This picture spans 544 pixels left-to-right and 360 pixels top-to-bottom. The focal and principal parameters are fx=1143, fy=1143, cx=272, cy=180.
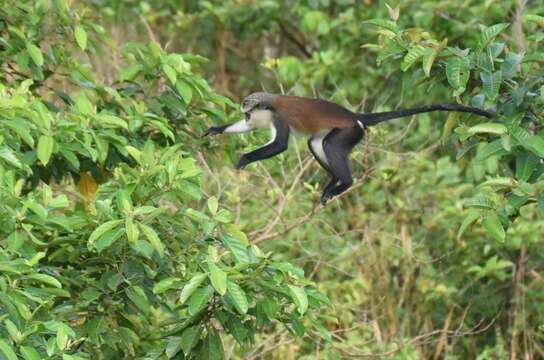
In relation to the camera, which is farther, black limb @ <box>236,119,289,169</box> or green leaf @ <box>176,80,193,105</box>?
green leaf @ <box>176,80,193,105</box>

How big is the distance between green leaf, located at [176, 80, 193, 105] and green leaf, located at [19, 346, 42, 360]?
59.9 inches

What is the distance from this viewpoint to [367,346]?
626 centimetres

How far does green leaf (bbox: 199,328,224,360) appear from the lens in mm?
3938

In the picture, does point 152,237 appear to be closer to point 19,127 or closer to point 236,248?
point 236,248

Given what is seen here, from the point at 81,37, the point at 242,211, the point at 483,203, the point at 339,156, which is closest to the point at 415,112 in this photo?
the point at 339,156

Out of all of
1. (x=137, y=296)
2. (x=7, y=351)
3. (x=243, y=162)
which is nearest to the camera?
(x=7, y=351)

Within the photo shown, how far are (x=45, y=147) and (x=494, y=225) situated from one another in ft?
5.02

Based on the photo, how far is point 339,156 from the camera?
469 cm

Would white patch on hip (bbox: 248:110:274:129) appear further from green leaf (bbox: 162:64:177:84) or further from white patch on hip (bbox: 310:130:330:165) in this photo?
green leaf (bbox: 162:64:177:84)

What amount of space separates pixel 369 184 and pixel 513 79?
340cm

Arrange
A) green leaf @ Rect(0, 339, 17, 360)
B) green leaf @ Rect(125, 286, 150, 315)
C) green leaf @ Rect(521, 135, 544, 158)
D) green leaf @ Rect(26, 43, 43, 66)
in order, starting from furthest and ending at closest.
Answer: green leaf @ Rect(26, 43, 43, 66), green leaf @ Rect(125, 286, 150, 315), green leaf @ Rect(521, 135, 544, 158), green leaf @ Rect(0, 339, 17, 360)

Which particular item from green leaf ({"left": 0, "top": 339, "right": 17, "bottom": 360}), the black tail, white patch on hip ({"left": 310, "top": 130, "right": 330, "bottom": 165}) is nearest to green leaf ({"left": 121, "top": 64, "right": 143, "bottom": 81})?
white patch on hip ({"left": 310, "top": 130, "right": 330, "bottom": 165})

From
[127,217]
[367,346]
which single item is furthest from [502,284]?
[127,217]

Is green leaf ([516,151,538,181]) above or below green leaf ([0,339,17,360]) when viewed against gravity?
below
